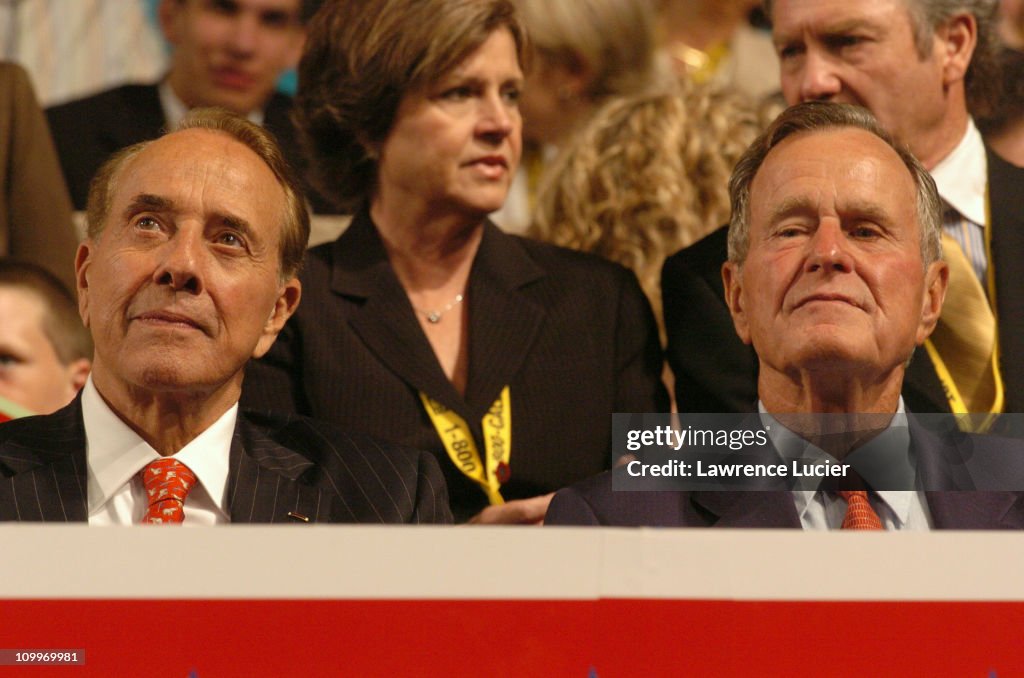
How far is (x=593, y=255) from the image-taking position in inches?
101

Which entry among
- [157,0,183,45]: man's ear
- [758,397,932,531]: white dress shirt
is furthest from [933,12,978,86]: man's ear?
[157,0,183,45]: man's ear

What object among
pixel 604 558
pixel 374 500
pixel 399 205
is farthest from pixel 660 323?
pixel 604 558

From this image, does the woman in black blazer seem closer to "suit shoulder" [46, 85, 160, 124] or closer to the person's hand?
the person's hand

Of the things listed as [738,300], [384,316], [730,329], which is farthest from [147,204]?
[730,329]

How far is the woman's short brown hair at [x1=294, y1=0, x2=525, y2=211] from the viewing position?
2.47m

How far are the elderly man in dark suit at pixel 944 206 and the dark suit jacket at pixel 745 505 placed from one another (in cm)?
33

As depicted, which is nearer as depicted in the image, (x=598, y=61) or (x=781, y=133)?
(x=781, y=133)

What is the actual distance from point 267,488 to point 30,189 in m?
1.37

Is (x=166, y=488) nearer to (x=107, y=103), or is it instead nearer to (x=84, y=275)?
(x=84, y=275)

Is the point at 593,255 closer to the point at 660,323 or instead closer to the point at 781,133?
the point at 660,323

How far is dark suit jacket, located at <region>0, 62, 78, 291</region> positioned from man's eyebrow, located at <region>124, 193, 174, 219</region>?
1.00 metres

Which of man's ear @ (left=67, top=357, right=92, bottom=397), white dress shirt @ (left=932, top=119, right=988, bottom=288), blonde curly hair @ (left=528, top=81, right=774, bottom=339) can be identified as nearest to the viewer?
white dress shirt @ (left=932, top=119, right=988, bottom=288)

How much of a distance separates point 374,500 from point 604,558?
0.44m

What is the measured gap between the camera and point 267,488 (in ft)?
6.08
